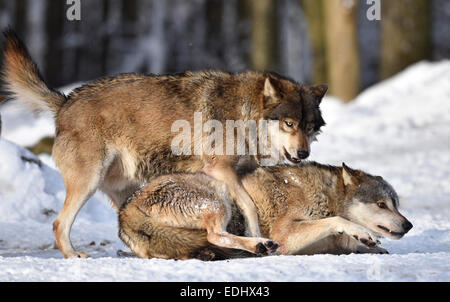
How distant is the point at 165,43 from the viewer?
29.0m

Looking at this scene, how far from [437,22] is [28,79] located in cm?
2507

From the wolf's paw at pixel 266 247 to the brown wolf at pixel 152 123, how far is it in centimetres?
84

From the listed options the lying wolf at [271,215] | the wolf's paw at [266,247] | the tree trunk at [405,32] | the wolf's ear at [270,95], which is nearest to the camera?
the wolf's paw at [266,247]

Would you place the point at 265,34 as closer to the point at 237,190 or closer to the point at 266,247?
the point at 237,190

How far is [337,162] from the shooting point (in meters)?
11.7

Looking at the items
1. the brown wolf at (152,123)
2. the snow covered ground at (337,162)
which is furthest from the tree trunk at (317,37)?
the brown wolf at (152,123)

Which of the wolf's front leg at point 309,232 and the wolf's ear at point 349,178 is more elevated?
the wolf's ear at point 349,178

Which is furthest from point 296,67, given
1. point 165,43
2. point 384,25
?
point 384,25

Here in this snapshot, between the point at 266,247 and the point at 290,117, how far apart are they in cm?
140

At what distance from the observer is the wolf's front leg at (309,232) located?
5357mm

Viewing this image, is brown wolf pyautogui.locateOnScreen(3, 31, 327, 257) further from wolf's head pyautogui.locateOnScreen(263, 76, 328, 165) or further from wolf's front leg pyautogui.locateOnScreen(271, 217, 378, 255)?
wolf's front leg pyautogui.locateOnScreen(271, 217, 378, 255)

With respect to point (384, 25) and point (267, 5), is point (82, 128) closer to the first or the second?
point (384, 25)

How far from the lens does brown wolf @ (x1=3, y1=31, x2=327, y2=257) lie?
20.1 feet

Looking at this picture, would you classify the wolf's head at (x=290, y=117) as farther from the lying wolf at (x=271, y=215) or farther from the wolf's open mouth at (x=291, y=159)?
the lying wolf at (x=271, y=215)
